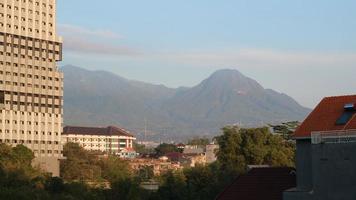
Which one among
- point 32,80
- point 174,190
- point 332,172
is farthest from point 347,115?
point 32,80

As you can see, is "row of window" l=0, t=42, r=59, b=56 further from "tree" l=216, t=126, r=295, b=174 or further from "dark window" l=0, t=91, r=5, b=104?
"tree" l=216, t=126, r=295, b=174

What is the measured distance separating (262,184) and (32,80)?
82.4 m

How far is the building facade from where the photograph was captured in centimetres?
2966

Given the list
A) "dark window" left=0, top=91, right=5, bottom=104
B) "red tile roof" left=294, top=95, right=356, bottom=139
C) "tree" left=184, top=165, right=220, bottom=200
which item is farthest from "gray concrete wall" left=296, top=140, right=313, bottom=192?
"dark window" left=0, top=91, right=5, bottom=104

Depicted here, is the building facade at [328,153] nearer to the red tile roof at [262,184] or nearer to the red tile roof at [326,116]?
the red tile roof at [326,116]

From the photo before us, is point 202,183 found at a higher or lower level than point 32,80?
lower

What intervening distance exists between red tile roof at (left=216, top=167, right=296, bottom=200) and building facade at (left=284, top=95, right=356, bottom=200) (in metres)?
2.49

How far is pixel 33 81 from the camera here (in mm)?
113938

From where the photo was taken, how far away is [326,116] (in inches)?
1299

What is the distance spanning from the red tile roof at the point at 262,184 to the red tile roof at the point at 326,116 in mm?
3538

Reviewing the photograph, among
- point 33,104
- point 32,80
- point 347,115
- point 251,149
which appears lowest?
point 251,149

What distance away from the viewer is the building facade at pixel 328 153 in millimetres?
29656

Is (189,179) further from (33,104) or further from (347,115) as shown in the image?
(33,104)

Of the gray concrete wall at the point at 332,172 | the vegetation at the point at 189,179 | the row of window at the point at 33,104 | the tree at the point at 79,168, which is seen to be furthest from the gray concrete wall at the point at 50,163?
the gray concrete wall at the point at 332,172
